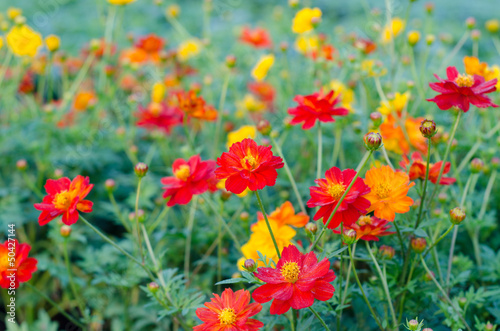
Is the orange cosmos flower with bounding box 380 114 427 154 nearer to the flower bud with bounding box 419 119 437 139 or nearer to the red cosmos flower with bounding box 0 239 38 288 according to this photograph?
the flower bud with bounding box 419 119 437 139

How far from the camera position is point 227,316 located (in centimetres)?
83

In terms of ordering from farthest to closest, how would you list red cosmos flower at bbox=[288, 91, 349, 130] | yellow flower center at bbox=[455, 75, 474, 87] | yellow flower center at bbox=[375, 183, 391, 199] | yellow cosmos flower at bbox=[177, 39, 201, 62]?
yellow cosmos flower at bbox=[177, 39, 201, 62] < red cosmos flower at bbox=[288, 91, 349, 130] < yellow flower center at bbox=[455, 75, 474, 87] < yellow flower center at bbox=[375, 183, 391, 199]

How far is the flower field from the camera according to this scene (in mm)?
882

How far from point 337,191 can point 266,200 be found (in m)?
0.80

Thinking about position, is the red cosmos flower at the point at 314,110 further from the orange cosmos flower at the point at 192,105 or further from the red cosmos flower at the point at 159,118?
the red cosmos flower at the point at 159,118

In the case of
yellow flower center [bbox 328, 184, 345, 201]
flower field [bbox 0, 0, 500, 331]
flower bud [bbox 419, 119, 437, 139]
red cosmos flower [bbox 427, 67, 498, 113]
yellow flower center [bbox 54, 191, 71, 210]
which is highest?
red cosmos flower [bbox 427, 67, 498, 113]

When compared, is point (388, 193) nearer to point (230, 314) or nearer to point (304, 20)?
point (230, 314)

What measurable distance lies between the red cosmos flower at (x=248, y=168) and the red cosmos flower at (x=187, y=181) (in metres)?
0.20

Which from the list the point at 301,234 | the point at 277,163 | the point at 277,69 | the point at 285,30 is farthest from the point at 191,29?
the point at 277,163

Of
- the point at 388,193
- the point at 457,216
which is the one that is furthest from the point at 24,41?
the point at 457,216

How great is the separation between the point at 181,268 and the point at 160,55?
1106mm

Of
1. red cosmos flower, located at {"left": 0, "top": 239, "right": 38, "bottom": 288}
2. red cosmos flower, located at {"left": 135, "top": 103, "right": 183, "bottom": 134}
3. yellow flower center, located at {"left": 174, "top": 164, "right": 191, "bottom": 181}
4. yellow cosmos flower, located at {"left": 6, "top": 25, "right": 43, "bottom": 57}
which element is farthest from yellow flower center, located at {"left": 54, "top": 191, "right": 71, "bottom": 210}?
yellow cosmos flower, located at {"left": 6, "top": 25, "right": 43, "bottom": 57}

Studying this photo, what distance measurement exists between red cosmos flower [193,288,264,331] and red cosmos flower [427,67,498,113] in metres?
0.60

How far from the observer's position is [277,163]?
2.88 ft
